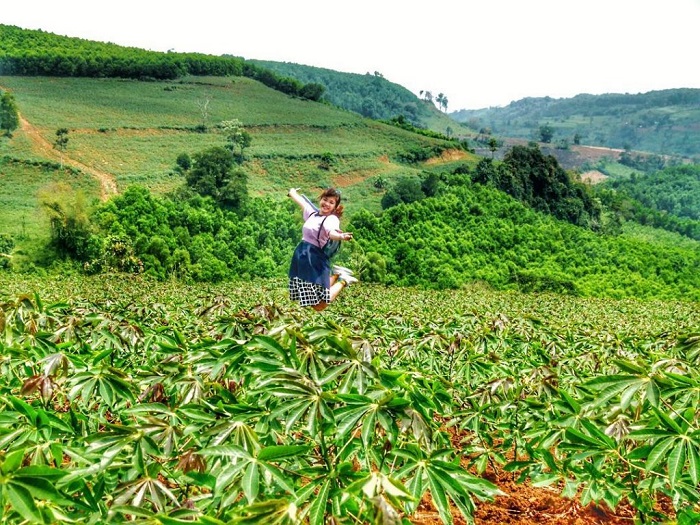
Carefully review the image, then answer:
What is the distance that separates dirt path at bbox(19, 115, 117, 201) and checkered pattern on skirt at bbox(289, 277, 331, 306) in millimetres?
48901

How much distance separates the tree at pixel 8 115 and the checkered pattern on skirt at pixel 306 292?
2200 inches

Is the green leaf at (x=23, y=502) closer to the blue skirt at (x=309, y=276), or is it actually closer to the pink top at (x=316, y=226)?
the pink top at (x=316, y=226)

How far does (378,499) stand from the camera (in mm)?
1136

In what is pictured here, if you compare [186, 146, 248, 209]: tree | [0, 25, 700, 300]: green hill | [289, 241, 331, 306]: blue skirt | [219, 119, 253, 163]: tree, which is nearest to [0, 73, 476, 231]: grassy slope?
[0, 25, 700, 300]: green hill

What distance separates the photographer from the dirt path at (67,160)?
168 feet

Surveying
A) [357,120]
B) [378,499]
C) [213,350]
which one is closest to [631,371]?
[378,499]

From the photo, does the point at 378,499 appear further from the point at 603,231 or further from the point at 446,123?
the point at 446,123

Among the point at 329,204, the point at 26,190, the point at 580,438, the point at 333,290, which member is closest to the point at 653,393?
the point at 580,438

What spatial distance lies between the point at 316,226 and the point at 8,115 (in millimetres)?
56377

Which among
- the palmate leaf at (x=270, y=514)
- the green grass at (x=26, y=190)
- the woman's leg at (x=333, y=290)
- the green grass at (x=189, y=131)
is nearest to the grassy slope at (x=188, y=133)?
the green grass at (x=189, y=131)

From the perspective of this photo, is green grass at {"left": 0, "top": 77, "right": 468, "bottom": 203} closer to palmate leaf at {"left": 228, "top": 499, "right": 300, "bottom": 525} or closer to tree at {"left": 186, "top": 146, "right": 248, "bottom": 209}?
tree at {"left": 186, "top": 146, "right": 248, "bottom": 209}

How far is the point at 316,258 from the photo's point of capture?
203 inches

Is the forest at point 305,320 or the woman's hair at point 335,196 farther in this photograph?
the woman's hair at point 335,196

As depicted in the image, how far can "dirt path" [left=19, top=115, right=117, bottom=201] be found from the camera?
51156 mm
